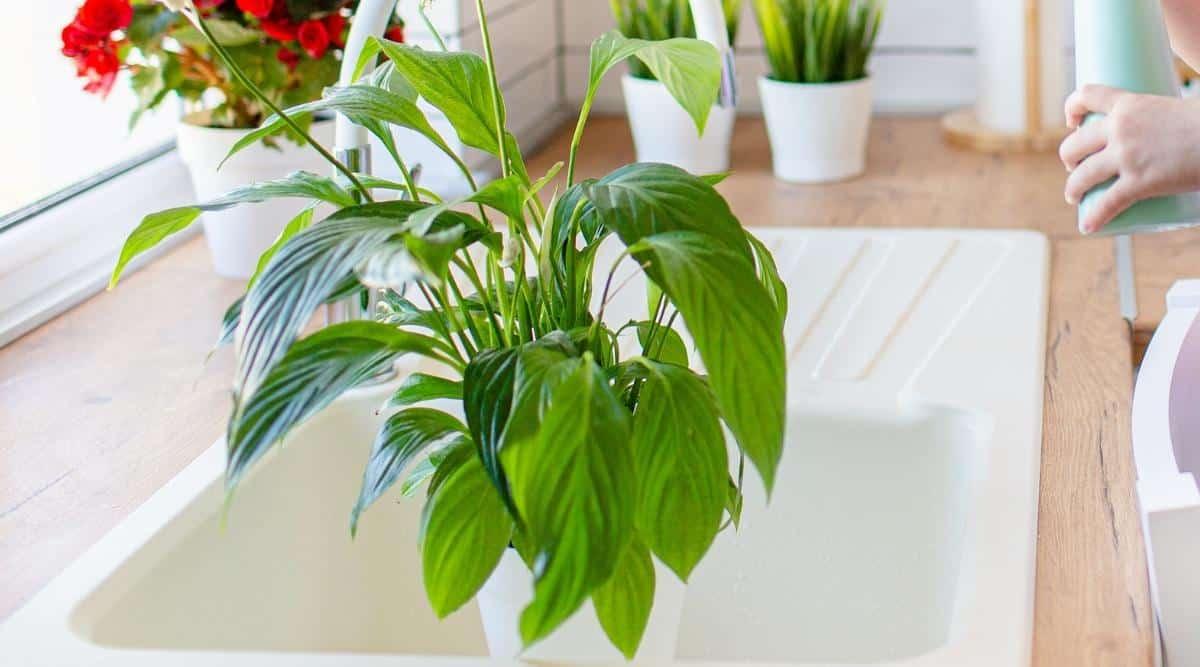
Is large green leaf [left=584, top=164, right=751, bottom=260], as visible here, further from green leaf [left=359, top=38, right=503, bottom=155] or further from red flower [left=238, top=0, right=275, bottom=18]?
red flower [left=238, top=0, right=275, bottom=18]

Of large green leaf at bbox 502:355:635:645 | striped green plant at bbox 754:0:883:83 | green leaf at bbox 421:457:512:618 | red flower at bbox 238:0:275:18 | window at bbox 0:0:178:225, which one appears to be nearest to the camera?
large green leaf at bbox 502:355:635:645

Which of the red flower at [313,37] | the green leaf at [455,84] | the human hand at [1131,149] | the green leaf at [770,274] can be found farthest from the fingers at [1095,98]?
the red flower at [313,37]

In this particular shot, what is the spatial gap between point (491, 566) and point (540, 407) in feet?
0.31

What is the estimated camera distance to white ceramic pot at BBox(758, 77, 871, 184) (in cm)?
159

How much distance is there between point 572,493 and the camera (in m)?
0.56

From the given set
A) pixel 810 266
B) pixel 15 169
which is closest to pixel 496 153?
pixel 810 266

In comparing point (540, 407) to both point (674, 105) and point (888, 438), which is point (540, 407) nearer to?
point (888, 438)

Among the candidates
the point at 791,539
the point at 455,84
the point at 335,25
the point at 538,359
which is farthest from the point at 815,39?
the point at 538,359

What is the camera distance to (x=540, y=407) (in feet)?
1.93

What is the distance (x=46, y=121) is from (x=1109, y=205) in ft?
3.28

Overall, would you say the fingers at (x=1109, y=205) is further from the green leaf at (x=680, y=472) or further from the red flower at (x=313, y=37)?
the red flower at (x=313, y=37)

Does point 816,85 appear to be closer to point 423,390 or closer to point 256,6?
point 256,6

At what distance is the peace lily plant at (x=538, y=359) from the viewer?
56 cm

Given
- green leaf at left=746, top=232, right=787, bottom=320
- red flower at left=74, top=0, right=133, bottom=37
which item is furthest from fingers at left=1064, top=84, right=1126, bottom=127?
red flower at left=74, top=0, right=133, bottom=37
